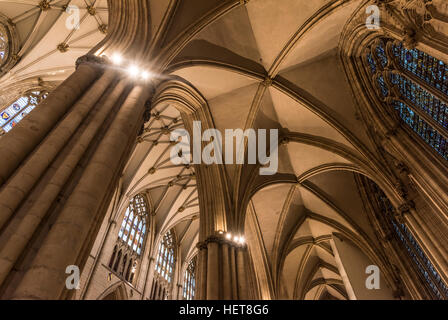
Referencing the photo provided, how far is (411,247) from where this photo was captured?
1080 centimetres

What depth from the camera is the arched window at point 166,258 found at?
15.4m

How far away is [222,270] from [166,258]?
30.6 ft

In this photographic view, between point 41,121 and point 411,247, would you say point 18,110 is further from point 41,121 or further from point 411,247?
point 411,247

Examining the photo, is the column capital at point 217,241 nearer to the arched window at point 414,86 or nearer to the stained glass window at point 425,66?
→ the arched window at point 414,86

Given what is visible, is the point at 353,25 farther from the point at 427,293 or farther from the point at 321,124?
the point at 427,293

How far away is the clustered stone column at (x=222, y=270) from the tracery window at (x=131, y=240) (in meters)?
5.59

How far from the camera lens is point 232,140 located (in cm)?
1146

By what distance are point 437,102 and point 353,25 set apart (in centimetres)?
360

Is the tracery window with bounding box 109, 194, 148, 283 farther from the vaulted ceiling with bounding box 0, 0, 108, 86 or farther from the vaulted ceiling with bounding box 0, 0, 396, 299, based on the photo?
the vaulted ceiling with bounding box 0, 0, 108, 86

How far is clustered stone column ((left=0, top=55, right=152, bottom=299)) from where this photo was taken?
2619 mm


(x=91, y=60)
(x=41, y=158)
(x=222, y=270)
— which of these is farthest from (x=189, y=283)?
(x=41, y=158)

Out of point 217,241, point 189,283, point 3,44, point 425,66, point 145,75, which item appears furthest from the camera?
point 189,283

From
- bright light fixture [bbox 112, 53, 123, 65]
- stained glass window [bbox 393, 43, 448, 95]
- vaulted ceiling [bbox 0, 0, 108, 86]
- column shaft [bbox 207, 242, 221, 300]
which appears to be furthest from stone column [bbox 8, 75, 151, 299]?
vaulted ceiling [bbox 0, 0, 108, 86]

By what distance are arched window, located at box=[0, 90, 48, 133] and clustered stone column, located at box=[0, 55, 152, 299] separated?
24.7ft
